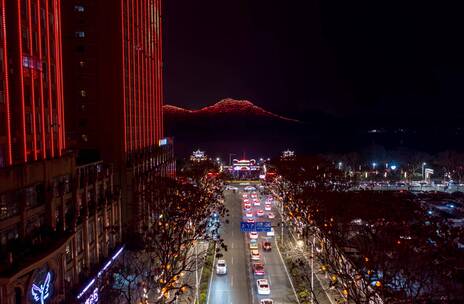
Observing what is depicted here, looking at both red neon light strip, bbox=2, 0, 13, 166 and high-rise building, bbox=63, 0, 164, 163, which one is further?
high-rise building, bbox=63, 0, 164, 163

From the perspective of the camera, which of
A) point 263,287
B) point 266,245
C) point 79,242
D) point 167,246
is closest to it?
point 79,242

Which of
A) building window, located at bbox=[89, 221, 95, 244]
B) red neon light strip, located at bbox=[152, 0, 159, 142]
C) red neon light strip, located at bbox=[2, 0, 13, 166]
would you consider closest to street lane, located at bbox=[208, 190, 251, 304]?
building window, located at bbox=[89, 221, 95, 244]

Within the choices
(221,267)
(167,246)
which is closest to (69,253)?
(167,246)

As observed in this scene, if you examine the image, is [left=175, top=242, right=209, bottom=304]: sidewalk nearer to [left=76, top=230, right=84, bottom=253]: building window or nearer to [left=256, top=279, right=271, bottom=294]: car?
[left=256, top=279, right=271, bottom=294]: car

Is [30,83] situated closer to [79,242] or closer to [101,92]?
[79,242]

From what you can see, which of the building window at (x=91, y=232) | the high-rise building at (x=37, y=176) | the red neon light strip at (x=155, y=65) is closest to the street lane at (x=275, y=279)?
the building window at (x=91, y=232)

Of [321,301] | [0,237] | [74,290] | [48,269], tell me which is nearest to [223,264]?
[321,301]

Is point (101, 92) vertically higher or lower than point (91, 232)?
higher

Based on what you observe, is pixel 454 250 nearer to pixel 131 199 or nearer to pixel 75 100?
pixel 131 199
